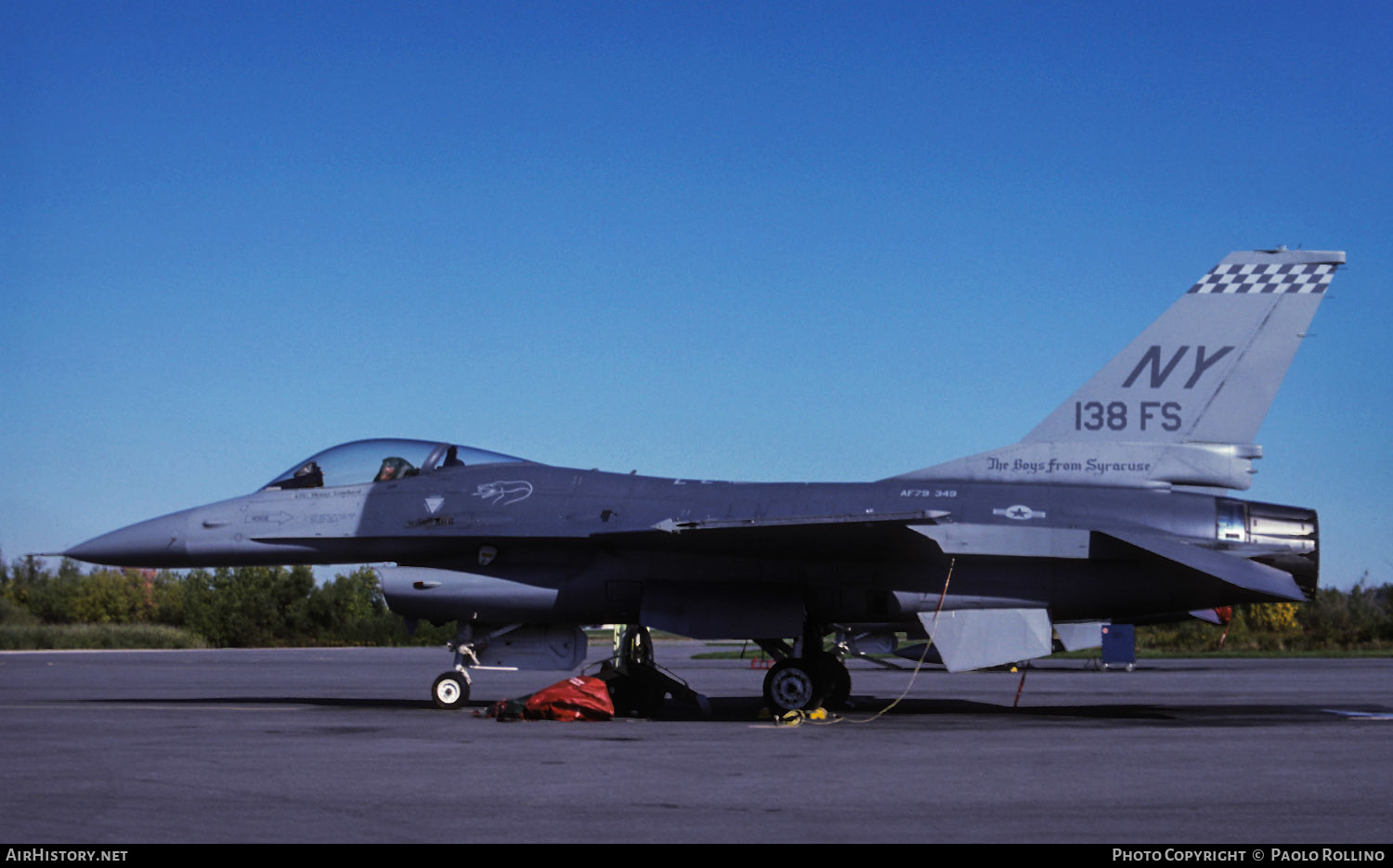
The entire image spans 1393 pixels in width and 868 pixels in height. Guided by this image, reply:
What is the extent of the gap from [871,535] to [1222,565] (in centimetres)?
349

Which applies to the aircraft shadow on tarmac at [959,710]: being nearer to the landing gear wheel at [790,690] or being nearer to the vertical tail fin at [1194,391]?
the landing gear wheel at [790,690]

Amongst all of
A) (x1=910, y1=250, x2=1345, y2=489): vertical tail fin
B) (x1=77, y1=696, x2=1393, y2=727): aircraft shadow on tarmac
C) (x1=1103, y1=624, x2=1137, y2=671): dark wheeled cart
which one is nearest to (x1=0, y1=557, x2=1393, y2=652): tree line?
(x1=1103, y1=624, x2=1137, y2=671): dark wheeled cart

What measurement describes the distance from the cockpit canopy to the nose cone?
46.5 inches

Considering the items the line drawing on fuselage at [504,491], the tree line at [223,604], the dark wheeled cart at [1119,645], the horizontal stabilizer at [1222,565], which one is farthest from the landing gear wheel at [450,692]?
the tree line at [223,604]

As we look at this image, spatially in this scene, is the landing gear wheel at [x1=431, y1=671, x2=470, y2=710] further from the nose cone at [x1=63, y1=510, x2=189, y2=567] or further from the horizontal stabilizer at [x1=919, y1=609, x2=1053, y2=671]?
the horizontal stabilizer at [x1=919, y1=609, x2=1053, y2=671]

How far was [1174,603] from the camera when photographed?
13.0 metres

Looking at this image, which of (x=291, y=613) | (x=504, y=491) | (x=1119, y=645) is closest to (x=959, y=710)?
(x=504, y=491)

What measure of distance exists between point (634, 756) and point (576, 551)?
4.87m

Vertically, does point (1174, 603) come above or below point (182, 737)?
above

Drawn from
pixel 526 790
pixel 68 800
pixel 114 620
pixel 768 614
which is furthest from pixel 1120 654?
pixel 114 620

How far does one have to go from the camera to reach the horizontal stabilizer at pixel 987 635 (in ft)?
42.2

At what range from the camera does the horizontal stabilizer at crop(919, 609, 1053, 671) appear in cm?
1285

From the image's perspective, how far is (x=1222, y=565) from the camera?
12.1m

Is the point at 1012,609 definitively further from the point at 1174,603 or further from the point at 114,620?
the point at 114,620
